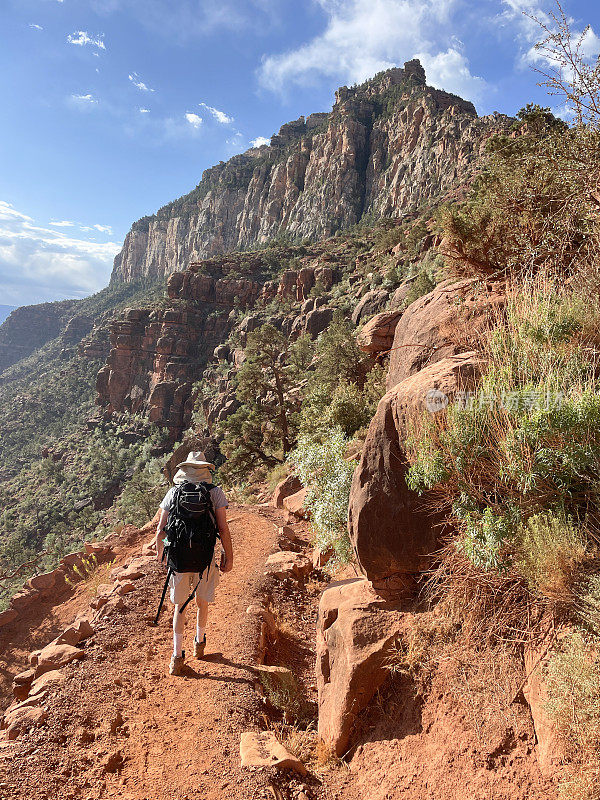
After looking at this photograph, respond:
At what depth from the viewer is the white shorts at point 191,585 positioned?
392 centimetres

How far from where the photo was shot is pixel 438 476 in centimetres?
284

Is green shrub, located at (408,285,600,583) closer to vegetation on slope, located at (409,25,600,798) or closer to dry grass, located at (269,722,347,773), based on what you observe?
vegetation on slope, located at (409,25,600,798)

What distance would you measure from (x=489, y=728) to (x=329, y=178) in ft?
354

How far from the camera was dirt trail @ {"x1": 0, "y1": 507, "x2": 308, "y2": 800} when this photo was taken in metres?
2.74

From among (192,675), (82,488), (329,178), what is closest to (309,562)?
(192,675)

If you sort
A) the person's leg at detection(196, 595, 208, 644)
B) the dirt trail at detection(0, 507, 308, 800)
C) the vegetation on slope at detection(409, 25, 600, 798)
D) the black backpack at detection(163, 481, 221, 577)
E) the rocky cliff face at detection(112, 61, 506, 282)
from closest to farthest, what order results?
the vegetation on slope at detection(409, 25, 600, 798)
the dirt trail at detection(0, 507, 308, 800)
the black backpack at detection(163, 481, 221, 577)
the person's leg at detection(196, 595, 208, 644)
the rocky cliff face at detection(112, 61, 506, 282)

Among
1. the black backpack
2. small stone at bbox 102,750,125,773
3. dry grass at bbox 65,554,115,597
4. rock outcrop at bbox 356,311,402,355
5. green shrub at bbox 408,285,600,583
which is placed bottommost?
dry grass at bbox 65,554,115,597

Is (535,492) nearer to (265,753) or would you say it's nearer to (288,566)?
(265,753)

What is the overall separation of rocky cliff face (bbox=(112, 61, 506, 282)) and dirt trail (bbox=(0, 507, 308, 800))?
70.2 metres

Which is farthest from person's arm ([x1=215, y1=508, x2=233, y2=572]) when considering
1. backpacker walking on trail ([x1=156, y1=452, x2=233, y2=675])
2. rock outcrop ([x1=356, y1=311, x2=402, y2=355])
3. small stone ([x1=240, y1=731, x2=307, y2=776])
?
rock outcrop ([x1=356, y1=311, x2=402, y2=355])

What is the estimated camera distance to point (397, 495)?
10.7 feet

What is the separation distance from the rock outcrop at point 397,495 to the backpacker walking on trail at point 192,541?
132 centimetres

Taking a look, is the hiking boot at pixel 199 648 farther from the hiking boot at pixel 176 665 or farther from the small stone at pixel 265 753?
the small stone at pixel 265 753

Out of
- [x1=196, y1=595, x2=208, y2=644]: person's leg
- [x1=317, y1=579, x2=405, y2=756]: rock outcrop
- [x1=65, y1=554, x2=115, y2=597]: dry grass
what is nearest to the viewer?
[x1=317, y1=579, x2=405, y2=756]: rock outcrop
